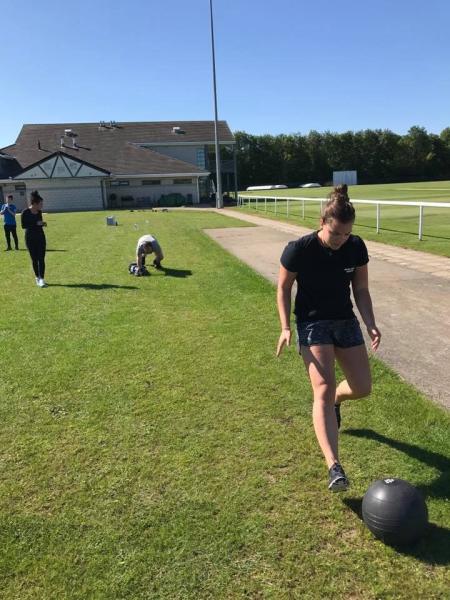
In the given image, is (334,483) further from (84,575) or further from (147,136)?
(147,136)

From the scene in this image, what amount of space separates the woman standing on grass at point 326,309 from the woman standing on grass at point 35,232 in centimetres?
766

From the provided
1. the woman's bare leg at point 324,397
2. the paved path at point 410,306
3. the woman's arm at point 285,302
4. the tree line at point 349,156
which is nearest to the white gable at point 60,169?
the paved path at point 410,306

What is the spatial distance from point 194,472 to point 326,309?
1410mm

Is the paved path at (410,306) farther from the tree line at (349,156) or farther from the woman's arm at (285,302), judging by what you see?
the tree line at (349,156)

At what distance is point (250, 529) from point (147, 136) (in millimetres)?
54593

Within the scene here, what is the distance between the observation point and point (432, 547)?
8.86 feet

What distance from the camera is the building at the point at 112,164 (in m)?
45.0

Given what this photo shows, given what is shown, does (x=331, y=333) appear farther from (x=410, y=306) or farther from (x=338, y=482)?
(x=410, y=306)

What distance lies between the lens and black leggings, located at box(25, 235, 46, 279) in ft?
32.5

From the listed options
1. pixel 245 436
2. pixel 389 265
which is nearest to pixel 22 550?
pixel 245 436

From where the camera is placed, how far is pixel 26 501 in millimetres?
3188

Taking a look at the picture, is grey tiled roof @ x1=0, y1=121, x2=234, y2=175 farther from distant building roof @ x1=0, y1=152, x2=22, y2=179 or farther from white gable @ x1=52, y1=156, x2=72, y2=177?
white gable @ x1=52, y1=156, x2=72, y2=177

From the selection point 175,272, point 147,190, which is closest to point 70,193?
point 147,190

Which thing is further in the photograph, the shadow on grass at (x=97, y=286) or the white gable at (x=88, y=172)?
the white gable at (x=88, y=172)
